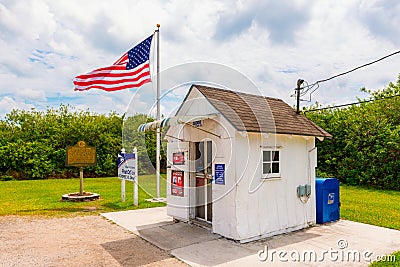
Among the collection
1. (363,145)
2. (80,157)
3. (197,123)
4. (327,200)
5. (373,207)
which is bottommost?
(373,207)

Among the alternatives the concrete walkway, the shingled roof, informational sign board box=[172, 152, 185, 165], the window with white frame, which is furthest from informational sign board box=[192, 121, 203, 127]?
the concrete walkway

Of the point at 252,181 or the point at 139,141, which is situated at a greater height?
the point at 139,141

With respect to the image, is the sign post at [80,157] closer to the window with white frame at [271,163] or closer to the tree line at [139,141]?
the tree line at [139,141]

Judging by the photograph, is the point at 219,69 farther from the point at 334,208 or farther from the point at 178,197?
the point at 334,208

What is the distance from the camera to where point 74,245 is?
6.07m

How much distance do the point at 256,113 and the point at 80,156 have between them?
7.54 meters

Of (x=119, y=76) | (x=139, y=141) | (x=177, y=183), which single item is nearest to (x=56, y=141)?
(x=139, y=141)

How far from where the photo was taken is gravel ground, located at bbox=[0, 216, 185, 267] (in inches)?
205

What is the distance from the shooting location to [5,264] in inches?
201

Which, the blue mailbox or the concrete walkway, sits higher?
the blue mailbox

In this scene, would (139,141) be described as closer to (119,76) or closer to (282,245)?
(119,76)

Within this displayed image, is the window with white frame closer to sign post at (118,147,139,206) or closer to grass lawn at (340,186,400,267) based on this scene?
grass lawn at (340,186,400,267)

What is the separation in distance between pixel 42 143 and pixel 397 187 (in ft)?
68.2

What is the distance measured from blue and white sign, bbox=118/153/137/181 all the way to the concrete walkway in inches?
93.0
